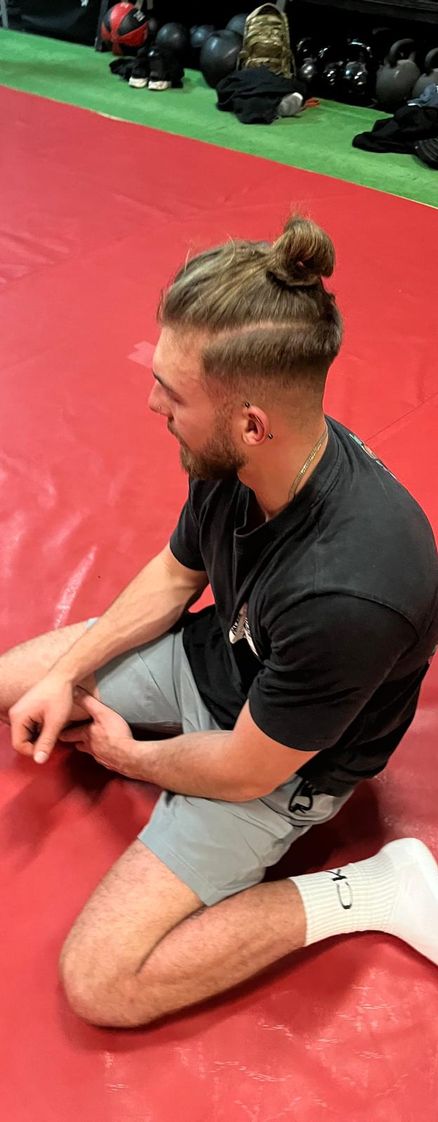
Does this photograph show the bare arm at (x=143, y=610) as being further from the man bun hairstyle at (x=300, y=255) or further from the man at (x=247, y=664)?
the man bun hairstyle at (x=300, y=255)

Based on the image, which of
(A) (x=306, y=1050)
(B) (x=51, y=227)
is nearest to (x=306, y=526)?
(A) (x=306, y=1050)

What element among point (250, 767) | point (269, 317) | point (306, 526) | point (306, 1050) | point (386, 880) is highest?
point (269, 317)

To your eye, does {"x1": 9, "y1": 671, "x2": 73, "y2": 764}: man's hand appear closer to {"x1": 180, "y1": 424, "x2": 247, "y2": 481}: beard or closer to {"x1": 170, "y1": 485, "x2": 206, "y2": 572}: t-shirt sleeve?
{"x1": 170, "y1": 485, "x2": 206, "y2": 572}: t-shirt sleeve

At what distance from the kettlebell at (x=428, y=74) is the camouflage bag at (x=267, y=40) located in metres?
0.99

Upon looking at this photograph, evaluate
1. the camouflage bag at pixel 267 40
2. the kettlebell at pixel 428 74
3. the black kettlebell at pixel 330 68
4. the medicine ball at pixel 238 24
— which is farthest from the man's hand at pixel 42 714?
the medicine ball at pixel 238 24

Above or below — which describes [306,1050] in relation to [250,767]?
→ below

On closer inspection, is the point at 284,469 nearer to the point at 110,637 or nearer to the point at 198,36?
the point at 110,637

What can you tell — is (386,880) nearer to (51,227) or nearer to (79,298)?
(79,298)

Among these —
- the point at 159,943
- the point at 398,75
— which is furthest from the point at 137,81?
the point at 159,943

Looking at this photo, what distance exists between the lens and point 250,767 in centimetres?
124

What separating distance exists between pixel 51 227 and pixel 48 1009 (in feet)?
10.9

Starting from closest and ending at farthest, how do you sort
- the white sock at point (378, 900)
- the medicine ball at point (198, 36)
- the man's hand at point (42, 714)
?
the white sock at point (378, 900) < the man's hand at point (42, 714) < the medicine ball at point (198, 36)

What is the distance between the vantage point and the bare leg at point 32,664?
1679 mm

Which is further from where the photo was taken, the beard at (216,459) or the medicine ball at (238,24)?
the medicine ball at (238,24)
